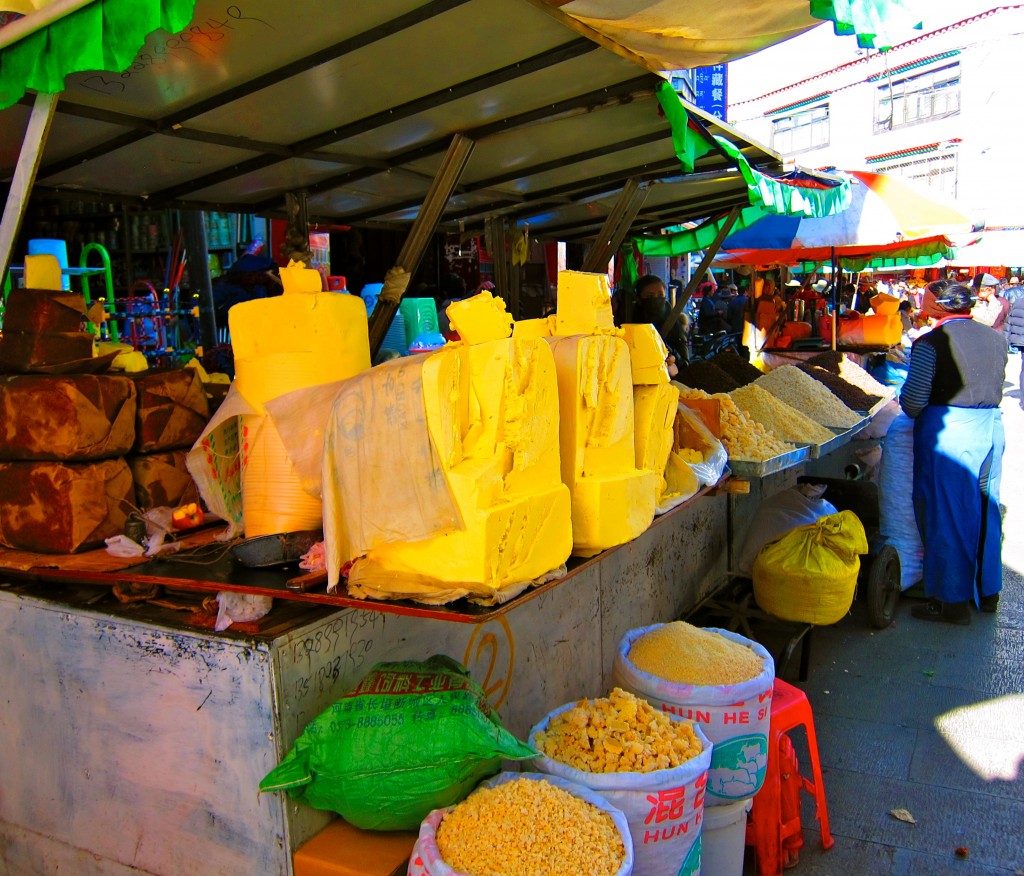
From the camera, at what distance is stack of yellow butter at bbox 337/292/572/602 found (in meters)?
1.71

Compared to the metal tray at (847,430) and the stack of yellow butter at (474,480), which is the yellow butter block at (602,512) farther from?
the metal tray at (847,430)

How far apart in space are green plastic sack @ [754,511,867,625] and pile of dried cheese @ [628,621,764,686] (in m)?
1.39

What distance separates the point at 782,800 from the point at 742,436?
1.51 metres

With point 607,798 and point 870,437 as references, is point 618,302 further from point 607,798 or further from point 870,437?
point 607,798

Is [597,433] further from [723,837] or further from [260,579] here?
[723,837]

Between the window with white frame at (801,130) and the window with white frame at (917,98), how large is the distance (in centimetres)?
169

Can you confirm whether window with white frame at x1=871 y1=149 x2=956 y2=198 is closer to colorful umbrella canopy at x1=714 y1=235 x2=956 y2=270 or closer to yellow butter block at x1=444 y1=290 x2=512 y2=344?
colorful umbrella canopy at x1=714 y1=235 x2=956 y2=270

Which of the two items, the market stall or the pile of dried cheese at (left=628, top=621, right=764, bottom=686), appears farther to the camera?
the pile of dried cheese at (left=628, top=621, right=764, bottom=686)

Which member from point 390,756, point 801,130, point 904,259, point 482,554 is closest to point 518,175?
point 482,554

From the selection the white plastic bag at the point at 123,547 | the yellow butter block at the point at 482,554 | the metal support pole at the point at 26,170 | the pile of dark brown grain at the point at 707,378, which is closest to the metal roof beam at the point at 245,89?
the metal support pole at the point at 26,170

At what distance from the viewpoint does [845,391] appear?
5598 millimetres

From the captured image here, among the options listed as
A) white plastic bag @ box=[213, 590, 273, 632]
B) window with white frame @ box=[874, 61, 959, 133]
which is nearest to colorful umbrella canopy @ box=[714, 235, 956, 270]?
white plastic bag @ box=[213, 590, 273, 632]

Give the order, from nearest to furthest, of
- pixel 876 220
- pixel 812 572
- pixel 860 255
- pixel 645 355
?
pixel 645 355 < pixel 812 572 < pixel 876 220 < pixel 860 255

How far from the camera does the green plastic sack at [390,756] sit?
6.18 ft
